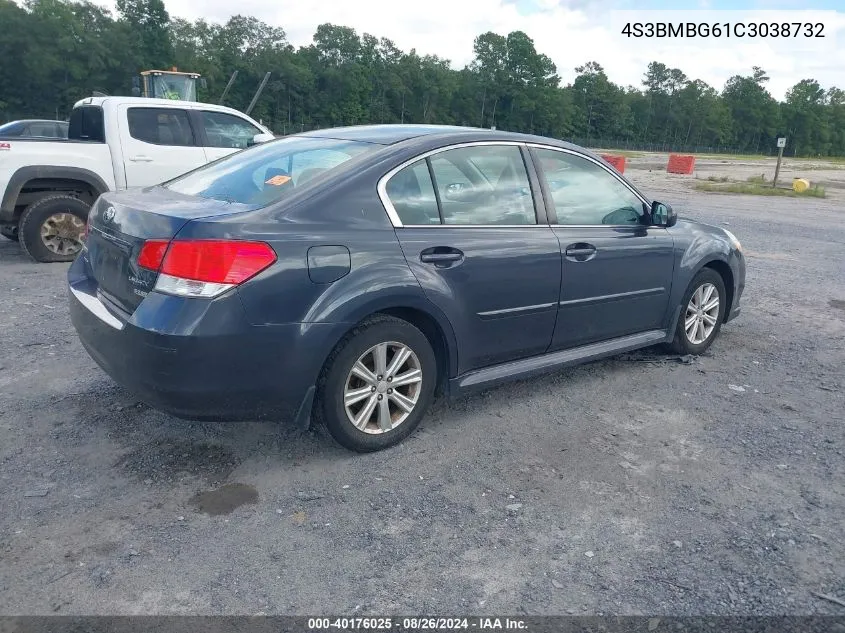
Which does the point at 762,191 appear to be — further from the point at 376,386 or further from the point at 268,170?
the point at 376,386

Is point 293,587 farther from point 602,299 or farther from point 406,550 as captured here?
point 602,299

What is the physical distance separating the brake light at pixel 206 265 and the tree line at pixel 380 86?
6531cm

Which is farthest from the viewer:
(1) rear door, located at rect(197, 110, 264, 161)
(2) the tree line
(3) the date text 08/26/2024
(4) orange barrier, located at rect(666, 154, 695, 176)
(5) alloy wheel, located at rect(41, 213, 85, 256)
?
(2) the tree line

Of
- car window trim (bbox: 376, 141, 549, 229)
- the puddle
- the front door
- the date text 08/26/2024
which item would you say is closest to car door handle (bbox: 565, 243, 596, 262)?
the front door

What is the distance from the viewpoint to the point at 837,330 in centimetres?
665

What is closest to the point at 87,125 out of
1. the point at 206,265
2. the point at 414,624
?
the point at 206,265

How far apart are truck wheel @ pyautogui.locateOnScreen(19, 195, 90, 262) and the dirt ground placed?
3.55 meters

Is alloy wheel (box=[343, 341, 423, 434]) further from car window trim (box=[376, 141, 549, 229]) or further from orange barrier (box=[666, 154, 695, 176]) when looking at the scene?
orange barrier (box=[666, 154, 695, 176])

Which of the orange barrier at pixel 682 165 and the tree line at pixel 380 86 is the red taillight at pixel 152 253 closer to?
the orange barrier at pixel 682 165

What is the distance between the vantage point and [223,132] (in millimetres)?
9430

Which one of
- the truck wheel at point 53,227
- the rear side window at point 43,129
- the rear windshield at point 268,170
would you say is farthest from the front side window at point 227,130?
the rear side window at point 43,129

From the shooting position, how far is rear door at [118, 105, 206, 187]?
342 inches

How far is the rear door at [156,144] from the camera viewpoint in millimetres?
8695

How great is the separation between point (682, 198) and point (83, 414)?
19908 millimetres
